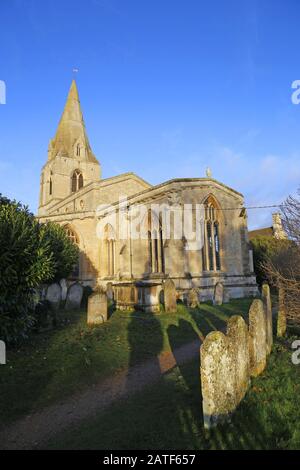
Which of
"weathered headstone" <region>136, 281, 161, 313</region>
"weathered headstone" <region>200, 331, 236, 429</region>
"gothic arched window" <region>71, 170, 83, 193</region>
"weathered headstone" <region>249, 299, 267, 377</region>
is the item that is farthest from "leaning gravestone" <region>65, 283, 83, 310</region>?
"gothic arched window" <region>71, 170, 83, 193</region>

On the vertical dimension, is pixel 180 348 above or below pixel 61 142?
below

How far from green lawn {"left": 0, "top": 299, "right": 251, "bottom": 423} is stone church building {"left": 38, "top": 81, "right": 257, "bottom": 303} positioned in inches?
131

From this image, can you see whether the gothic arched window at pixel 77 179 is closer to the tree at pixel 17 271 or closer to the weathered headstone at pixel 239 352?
the tree at pixel 17 271

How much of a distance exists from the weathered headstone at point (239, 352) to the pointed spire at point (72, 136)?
135ft

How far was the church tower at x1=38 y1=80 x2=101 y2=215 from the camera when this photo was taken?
137ft

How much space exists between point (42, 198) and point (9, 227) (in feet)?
127

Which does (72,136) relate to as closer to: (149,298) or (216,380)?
(149,298)

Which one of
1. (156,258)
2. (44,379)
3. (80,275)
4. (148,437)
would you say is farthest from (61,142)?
(148,437)

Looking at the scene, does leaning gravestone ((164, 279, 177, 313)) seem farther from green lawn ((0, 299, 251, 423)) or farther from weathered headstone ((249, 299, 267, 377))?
weathered headstone ((249, 299, 267, 377))

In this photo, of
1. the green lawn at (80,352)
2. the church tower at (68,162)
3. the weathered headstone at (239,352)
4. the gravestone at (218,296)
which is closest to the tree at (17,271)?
the green lawn at (80,352)

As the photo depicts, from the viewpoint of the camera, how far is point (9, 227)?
8695 mm

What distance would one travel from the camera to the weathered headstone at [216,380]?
437cm

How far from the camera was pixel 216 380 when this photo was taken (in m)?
4.48
